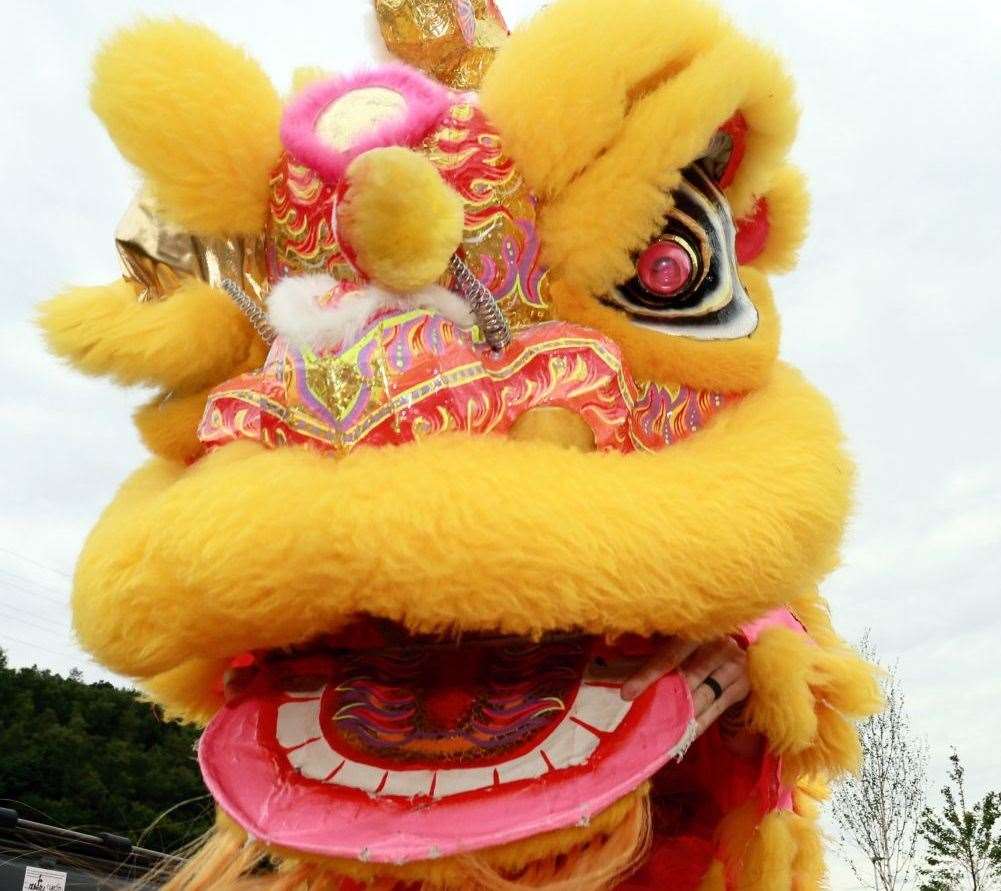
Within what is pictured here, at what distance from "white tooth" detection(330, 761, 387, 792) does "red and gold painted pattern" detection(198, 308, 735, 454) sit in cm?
44

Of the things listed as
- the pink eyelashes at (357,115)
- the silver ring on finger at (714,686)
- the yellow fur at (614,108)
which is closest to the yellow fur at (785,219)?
the yellow fur at (614,108)

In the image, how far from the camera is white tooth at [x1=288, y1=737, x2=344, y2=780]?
161 cm

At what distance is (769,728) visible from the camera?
1.65 meters

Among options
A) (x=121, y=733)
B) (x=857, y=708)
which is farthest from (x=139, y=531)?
(x=121, y=733)

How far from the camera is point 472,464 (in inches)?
56.3

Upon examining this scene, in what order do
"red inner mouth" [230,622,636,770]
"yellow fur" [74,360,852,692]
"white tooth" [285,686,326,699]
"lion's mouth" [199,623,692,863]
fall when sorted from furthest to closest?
"white tooth" [285,686,326,699]
"red inner mouth" [230,622,636,770]
"lion's mouth" [199,623,692,863]
"yellow fur" [74,360,852,692]

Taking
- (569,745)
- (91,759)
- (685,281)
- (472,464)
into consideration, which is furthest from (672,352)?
(91,759)

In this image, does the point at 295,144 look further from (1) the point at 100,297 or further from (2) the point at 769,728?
(2) the point at 769,728

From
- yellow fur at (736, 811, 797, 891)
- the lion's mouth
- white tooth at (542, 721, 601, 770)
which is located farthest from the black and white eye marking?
yellow fur at (736, 811, 797, 891)

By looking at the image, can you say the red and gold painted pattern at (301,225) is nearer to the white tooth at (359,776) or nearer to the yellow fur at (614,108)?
the yellow fur at (614,108)

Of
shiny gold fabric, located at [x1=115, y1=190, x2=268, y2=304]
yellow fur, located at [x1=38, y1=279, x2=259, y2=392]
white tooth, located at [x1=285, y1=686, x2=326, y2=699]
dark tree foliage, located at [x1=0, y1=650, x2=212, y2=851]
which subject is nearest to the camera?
white tooth, located at [x1=285, y1=686, x2=326, y2=699]

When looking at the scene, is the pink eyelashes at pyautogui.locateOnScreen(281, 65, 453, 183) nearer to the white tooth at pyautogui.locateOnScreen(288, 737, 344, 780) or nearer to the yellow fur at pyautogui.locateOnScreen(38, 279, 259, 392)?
the yellow fur at pyautogui.locateOnScreen(38, 279, 259, 392)

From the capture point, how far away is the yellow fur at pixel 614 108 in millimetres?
1677

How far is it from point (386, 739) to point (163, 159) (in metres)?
0.95
